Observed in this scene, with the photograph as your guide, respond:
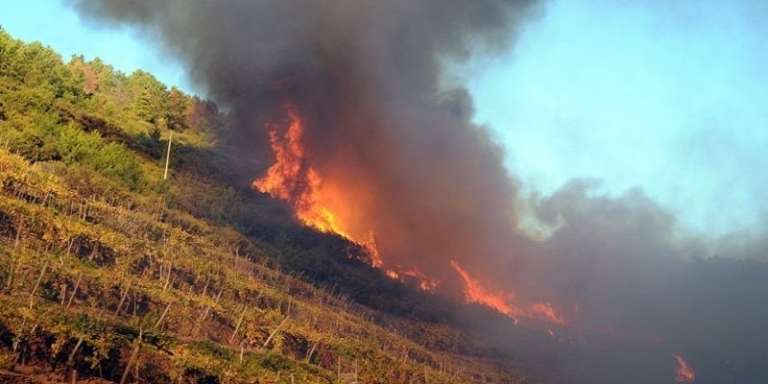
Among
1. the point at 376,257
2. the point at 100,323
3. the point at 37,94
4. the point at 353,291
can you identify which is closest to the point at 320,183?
the point at 376,257

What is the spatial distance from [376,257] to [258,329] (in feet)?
128

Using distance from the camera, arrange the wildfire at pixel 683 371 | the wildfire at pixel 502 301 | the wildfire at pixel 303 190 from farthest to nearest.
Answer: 1. the wildfire at pixel 502 301
2. the wildfire at pixel 303 190
3. the wildfire at pixel 683 371

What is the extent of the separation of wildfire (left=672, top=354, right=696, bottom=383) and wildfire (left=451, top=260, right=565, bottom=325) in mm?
12228

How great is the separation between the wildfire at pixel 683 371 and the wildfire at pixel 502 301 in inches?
481

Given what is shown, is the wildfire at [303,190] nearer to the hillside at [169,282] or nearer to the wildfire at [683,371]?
the hillside at [169,282]

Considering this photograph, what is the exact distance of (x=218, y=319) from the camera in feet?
93.1

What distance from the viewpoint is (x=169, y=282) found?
102 feet

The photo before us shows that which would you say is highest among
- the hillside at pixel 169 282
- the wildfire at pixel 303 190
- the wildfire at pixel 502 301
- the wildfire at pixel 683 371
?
the wildfire at pixel 303 190

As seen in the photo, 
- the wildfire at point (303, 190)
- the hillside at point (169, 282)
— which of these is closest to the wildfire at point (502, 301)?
the wildfire at point (303, 190)

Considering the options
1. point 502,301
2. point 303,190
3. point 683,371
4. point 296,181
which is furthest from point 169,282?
point 683,371

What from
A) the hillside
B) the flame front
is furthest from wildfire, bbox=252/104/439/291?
the hillside

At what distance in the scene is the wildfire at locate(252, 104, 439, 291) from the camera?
67.4 meters

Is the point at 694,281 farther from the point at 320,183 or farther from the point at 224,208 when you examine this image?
the point at 224,208

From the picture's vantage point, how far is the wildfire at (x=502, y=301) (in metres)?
68.2
